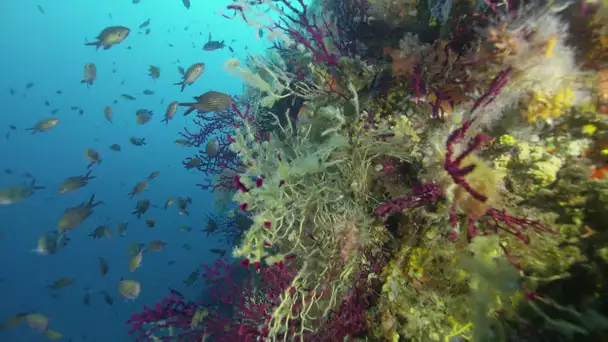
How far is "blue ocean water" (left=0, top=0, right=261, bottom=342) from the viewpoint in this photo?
34844mm

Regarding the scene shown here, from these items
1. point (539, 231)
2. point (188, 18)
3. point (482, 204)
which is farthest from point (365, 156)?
point (188, 18)

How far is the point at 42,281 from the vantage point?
39.3m

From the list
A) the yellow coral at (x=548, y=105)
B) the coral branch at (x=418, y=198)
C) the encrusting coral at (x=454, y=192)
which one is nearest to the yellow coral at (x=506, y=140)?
the encrusting coral at (x=454, y=192)

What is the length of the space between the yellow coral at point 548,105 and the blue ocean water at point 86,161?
58.5 ft

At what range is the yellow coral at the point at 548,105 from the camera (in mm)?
1643

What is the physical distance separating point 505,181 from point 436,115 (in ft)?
1.98

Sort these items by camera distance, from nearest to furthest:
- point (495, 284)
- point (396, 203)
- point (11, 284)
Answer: point (495, 284) → point (396, 203) → point (11, 284)

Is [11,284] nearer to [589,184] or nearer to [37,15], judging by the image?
[589,184]

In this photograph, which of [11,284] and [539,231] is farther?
[11,284]

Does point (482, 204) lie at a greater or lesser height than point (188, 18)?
lesser

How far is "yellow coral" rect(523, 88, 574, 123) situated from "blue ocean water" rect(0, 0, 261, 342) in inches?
701

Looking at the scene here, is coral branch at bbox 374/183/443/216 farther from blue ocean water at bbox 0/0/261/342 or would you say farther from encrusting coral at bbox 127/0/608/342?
blue ocean water at bbox 0/0/261/342

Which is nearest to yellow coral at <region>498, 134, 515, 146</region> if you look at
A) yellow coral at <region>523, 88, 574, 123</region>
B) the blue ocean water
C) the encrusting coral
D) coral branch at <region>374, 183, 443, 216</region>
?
the encrusting coral

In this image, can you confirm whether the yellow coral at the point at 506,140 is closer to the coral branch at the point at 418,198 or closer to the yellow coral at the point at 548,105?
the yellow coral at the point at 548,105
